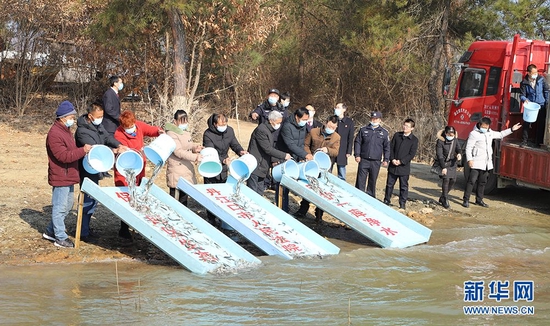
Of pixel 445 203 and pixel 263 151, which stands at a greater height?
pixel 263 151

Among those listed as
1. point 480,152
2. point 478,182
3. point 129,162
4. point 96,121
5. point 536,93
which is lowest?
point 478,182

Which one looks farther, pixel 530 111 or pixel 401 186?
pixel 530 111

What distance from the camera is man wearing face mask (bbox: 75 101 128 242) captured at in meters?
9.36

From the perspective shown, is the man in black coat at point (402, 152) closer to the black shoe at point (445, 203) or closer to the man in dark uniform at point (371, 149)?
the man in dark uniform at point (371, 149)

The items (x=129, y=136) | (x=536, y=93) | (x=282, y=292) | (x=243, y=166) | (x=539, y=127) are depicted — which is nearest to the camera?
(x=282, y=292)

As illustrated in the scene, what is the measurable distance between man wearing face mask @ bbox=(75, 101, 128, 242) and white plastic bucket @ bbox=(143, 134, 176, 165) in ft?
1.10

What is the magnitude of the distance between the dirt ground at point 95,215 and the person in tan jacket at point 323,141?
253 mm

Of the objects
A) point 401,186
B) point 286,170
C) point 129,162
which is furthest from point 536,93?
point 129,162

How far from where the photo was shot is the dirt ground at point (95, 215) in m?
9.26

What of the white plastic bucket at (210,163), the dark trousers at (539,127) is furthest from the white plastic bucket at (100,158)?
the dark trousers at (539,127)

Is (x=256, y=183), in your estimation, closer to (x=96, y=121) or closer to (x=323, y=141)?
(x=323, y=141)

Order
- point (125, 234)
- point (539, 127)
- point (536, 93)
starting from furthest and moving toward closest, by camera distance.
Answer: point (539, 127) → point (536, 93) → point (125, 234)

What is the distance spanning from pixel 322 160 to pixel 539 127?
5067 mm

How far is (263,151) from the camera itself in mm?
11133
